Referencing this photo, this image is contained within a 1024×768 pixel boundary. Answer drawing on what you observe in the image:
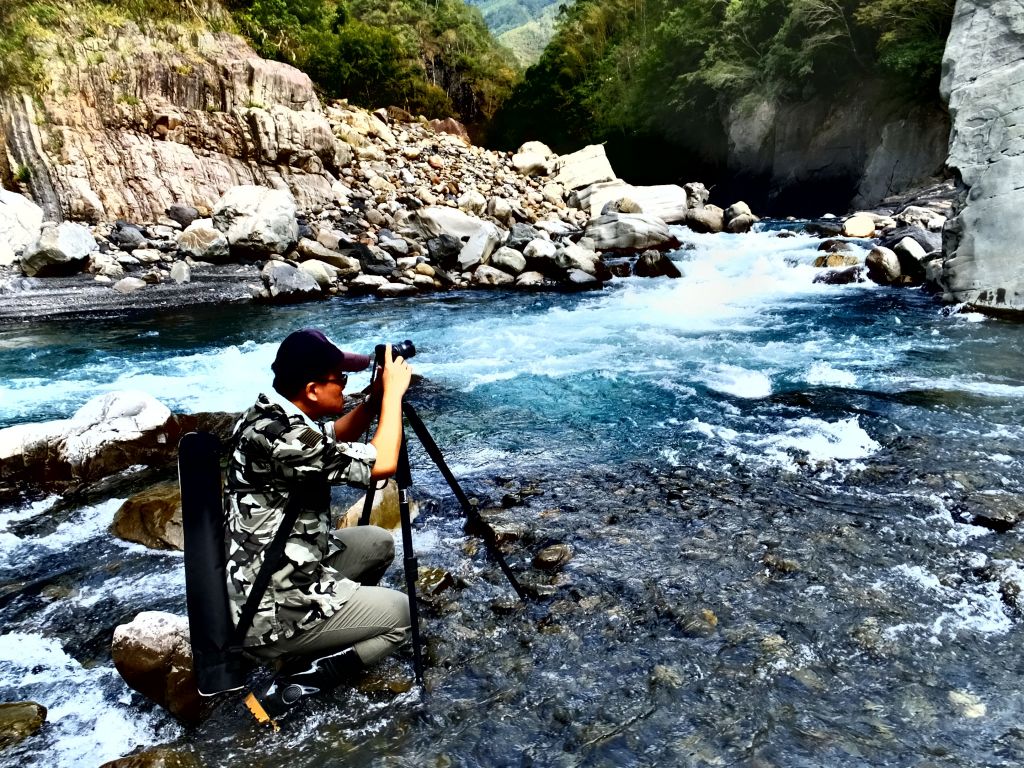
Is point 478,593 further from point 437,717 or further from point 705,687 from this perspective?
point 705,687

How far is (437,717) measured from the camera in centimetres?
291

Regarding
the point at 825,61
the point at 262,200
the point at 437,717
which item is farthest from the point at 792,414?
the point at 825,61

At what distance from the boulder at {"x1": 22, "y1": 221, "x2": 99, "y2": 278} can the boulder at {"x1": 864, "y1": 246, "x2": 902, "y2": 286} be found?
17964 mm

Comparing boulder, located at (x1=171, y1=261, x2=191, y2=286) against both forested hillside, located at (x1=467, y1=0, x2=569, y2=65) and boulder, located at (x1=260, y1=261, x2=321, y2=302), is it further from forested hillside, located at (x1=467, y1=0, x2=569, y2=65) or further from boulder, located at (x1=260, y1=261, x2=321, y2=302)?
forested hillside, located at (x1=467, y1=0, x2=569, y2=65)

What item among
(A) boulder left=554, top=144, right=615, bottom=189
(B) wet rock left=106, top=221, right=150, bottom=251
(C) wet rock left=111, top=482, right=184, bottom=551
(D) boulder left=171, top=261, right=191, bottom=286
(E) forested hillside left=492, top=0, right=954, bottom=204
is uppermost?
(E) forested hillside left=492, top=0, right=954, bottom=204

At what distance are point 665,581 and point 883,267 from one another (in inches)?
494

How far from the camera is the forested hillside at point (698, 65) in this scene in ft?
76.0

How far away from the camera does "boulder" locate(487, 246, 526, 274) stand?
16.5 meters

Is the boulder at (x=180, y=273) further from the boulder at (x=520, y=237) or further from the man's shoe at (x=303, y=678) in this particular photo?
the man's shoe at (x=303, y=678)

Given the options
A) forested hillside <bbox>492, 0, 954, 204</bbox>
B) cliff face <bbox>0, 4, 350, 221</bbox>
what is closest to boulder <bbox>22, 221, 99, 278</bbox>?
cliff face <bbox>0, 4, 350, 221</bbox>

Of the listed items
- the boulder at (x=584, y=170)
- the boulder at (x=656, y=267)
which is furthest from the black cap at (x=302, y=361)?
the boulder at (x=584, y=170)

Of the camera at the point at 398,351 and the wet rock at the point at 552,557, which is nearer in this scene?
the camera at the point at 398,351

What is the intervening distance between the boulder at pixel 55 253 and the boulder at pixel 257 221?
3364mm

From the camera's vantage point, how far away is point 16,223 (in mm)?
15906
